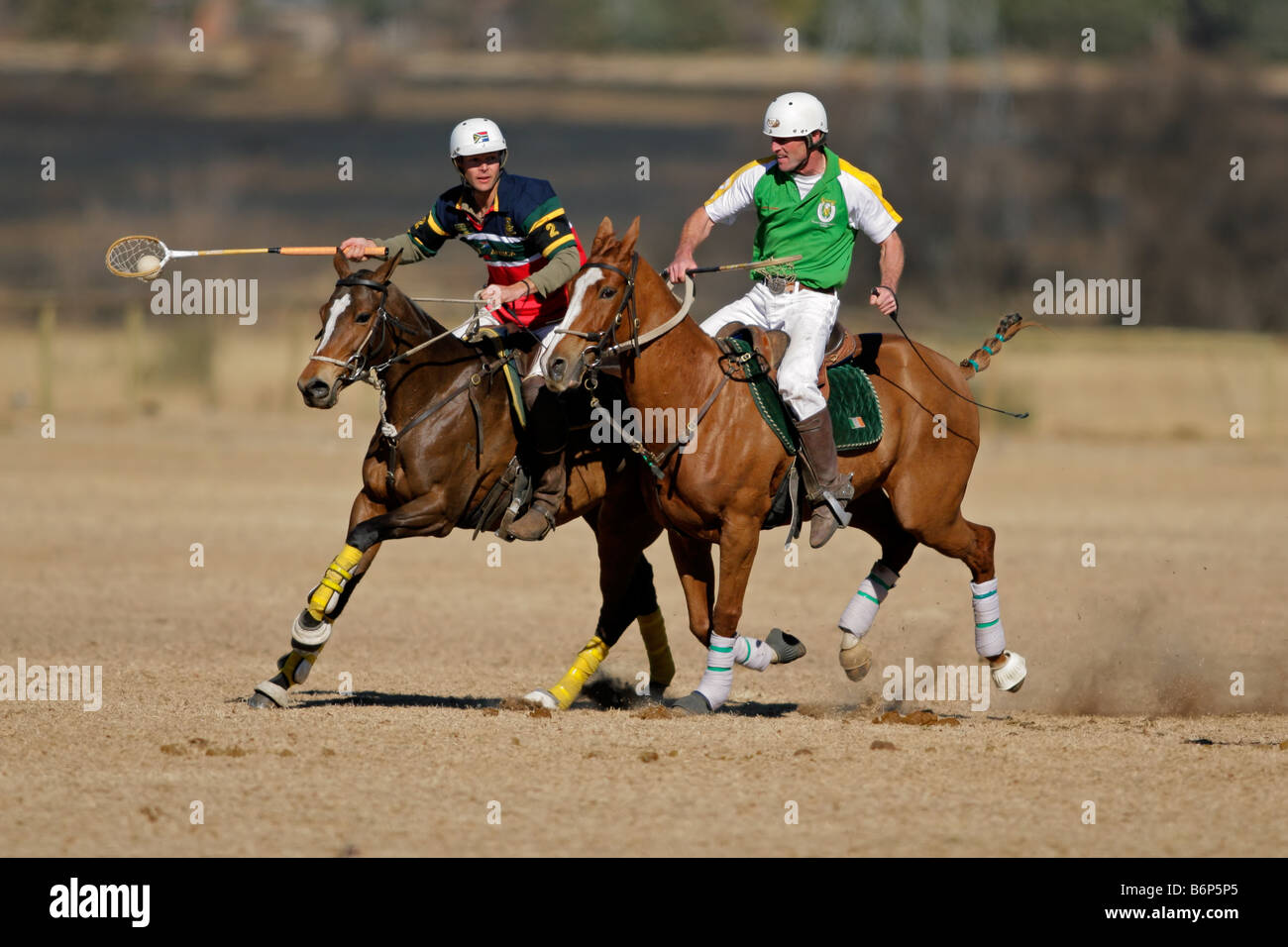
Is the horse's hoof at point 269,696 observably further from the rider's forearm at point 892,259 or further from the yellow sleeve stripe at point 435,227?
the rider's forearm at point 892,259

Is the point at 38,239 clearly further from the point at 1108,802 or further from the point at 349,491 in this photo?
the point at 1108,802

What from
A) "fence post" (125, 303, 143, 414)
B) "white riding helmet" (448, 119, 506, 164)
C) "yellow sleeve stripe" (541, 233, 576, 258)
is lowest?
"yellow sleeve stripe" (541, 233, 576, 258)

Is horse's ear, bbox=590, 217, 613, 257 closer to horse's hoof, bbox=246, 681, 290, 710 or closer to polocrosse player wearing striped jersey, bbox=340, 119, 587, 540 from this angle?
polocrosse player wearing striped jersey, bbox=340, 119, 587, 540

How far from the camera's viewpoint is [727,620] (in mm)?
9680

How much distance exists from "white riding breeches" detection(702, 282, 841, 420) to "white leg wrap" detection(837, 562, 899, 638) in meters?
1.54

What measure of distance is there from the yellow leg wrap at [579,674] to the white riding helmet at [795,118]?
3140mm

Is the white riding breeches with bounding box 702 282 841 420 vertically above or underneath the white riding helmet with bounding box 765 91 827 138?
underneath

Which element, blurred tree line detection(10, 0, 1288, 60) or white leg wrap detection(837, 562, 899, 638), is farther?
blurred tree line detection(10, 0, 1288, 60)

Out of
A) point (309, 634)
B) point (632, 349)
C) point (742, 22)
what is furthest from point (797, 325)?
point (742, 22)

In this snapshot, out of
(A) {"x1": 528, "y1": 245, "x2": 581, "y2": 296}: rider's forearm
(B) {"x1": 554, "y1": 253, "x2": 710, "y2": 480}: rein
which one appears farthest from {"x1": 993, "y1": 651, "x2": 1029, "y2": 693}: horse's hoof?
(A) {"x1": 528, "y1": 245, "x2": 581, "y2": 296}: rider's forearm

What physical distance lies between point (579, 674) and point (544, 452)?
1402 millimetres

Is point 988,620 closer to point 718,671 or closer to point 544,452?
point 718,671

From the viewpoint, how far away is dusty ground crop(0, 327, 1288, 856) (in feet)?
24.9

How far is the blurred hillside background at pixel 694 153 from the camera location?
35.2m
